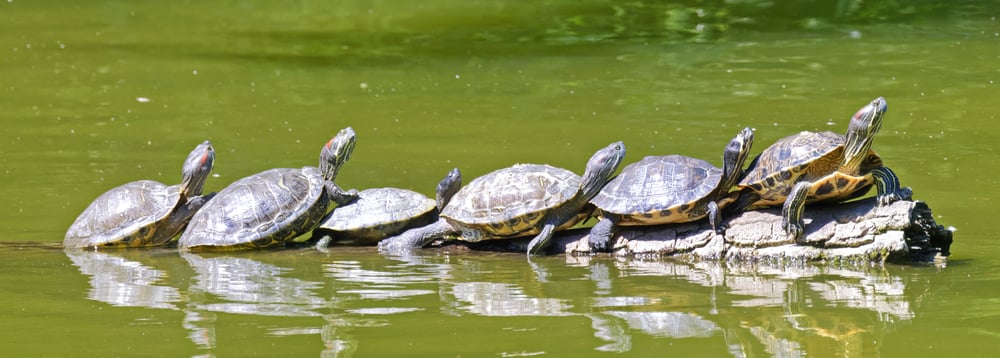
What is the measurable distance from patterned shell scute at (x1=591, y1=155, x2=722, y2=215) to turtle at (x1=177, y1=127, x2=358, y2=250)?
1553mm

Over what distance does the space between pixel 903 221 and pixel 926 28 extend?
10257mm

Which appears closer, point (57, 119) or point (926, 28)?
point (57, 119)

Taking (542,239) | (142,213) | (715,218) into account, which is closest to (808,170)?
(715,218)

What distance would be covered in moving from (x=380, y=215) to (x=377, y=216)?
18 mm

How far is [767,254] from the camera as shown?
20.6ft

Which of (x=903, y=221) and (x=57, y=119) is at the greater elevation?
(x=57, y=119)

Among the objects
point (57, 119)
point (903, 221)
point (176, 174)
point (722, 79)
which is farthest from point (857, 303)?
point (57, 119)

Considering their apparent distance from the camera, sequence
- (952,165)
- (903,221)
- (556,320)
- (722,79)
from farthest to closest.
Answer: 1. (722,79)
2. (952,165)
3. (903,221)
4. (556,320)

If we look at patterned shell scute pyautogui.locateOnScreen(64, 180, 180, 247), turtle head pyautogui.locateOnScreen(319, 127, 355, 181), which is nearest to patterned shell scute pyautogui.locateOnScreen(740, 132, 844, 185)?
turtle head pyautogui.locateOnScreen(319, 127, 355, 181)

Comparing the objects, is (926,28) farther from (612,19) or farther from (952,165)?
(952,165)

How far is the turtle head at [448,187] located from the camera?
22.7 ft

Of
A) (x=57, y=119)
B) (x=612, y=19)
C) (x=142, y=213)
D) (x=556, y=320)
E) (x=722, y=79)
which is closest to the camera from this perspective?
(x=556, y=320)

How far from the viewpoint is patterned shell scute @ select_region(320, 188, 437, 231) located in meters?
6.98

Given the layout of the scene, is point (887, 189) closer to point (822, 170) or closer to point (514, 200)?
point (822, 170)
